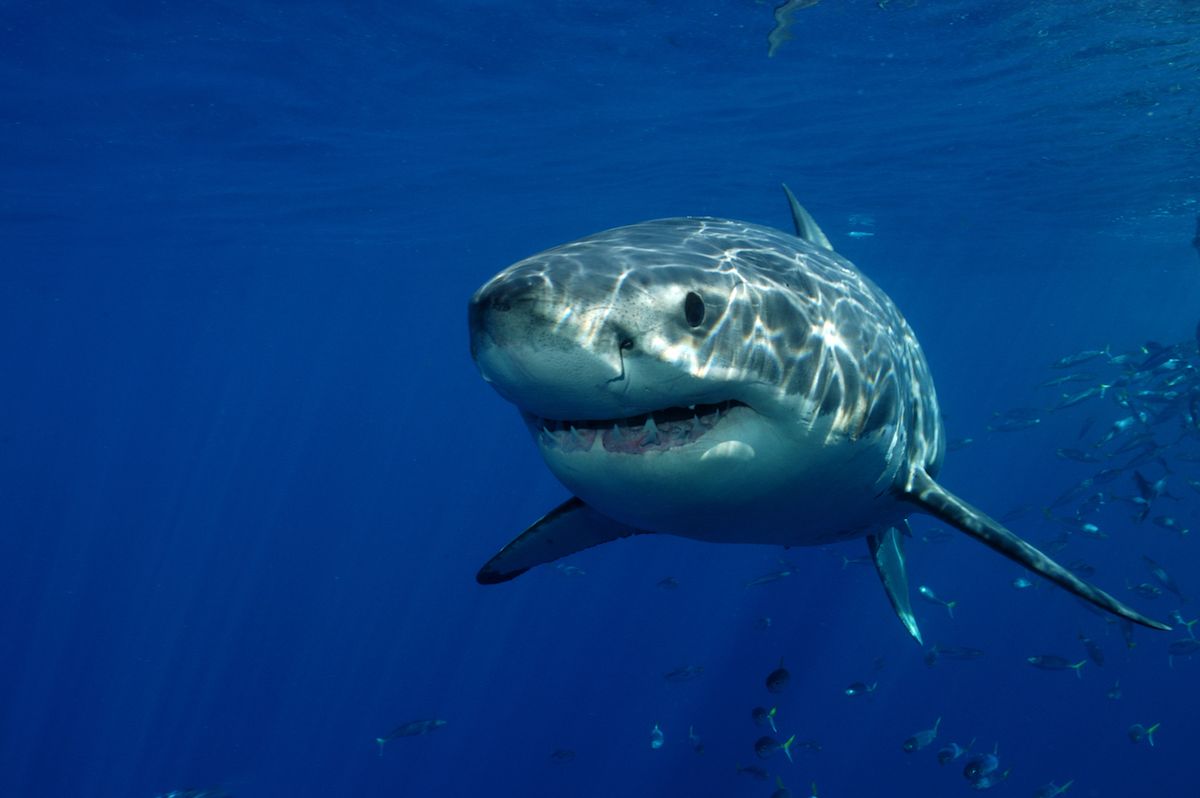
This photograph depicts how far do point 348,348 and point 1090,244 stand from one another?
106 metres

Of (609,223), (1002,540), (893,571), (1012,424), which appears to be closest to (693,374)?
(1002,540)

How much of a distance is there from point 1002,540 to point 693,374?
2.10 meters

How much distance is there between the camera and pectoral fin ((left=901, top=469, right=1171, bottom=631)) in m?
3.35

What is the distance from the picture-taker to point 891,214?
29.6m

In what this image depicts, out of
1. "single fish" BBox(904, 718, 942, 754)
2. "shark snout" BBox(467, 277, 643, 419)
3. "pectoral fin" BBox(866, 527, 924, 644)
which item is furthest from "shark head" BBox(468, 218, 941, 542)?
"single fish" BBox(904, 718, 942, 754)

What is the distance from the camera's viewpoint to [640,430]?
2.50 meters

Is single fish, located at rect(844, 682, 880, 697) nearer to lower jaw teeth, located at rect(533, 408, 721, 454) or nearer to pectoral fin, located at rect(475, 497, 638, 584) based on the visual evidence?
pectoral fin, located at rect(475, 497, 638, 584)

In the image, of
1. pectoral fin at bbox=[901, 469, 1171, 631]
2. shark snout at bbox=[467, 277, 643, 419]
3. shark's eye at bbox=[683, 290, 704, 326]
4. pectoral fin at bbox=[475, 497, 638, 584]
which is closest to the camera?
shark snout at bbox=[467, 277, 643, 419]

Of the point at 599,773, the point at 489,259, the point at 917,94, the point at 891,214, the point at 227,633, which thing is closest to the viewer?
the point at 917,94

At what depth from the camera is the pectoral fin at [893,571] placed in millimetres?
5750

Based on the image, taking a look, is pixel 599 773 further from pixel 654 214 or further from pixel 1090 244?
pixel 1090 244

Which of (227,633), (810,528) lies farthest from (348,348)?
(810,528)

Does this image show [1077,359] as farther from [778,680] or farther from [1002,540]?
[1002,540]

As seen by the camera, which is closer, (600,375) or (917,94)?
(600,375)
